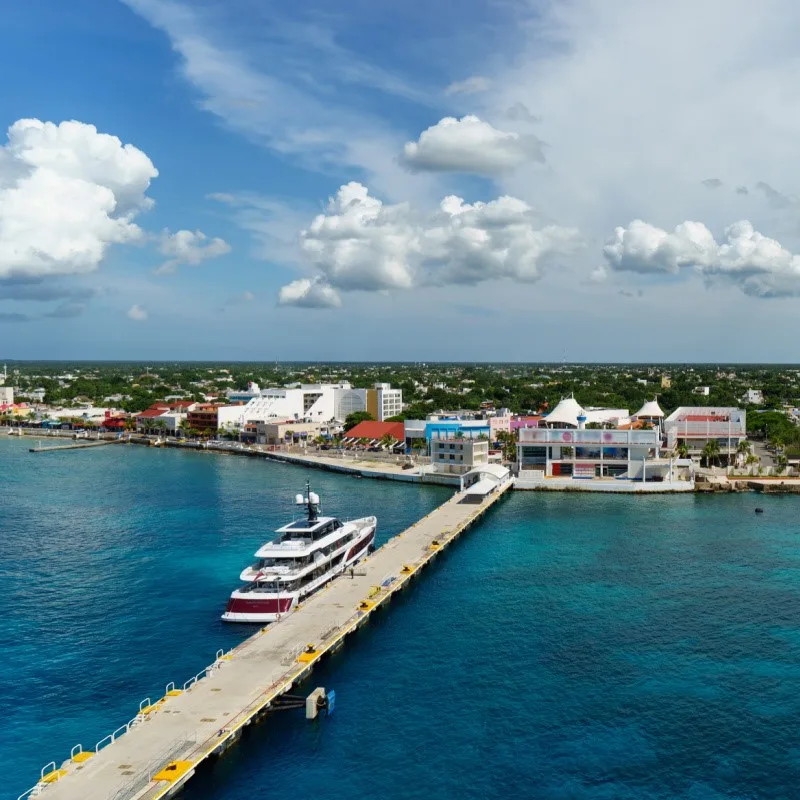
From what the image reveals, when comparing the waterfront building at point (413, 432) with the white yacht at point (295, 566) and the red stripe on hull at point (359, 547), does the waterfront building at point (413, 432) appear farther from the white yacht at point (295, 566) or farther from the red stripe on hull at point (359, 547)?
the white yacht at point (295, 566)

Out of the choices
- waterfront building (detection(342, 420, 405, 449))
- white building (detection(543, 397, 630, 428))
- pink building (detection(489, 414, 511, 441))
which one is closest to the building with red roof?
waterfront building (detection(342, 420, 405, 449))

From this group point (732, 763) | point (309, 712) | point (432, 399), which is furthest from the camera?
point (432, 399)

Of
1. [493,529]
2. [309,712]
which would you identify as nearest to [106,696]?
[309,712]

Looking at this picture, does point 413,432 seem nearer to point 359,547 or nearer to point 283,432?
point 283,432

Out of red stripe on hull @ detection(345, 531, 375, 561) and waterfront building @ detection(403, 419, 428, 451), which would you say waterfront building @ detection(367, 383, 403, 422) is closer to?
waterfront building @ detection(403, 419, 428, 451)

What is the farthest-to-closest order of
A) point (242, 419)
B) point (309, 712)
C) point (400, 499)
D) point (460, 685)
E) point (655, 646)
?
point (242, 419) < point (400, 499) < point (655, 646) < point (460, 685) < point (309, 712)

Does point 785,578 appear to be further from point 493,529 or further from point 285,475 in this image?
point 285,475
